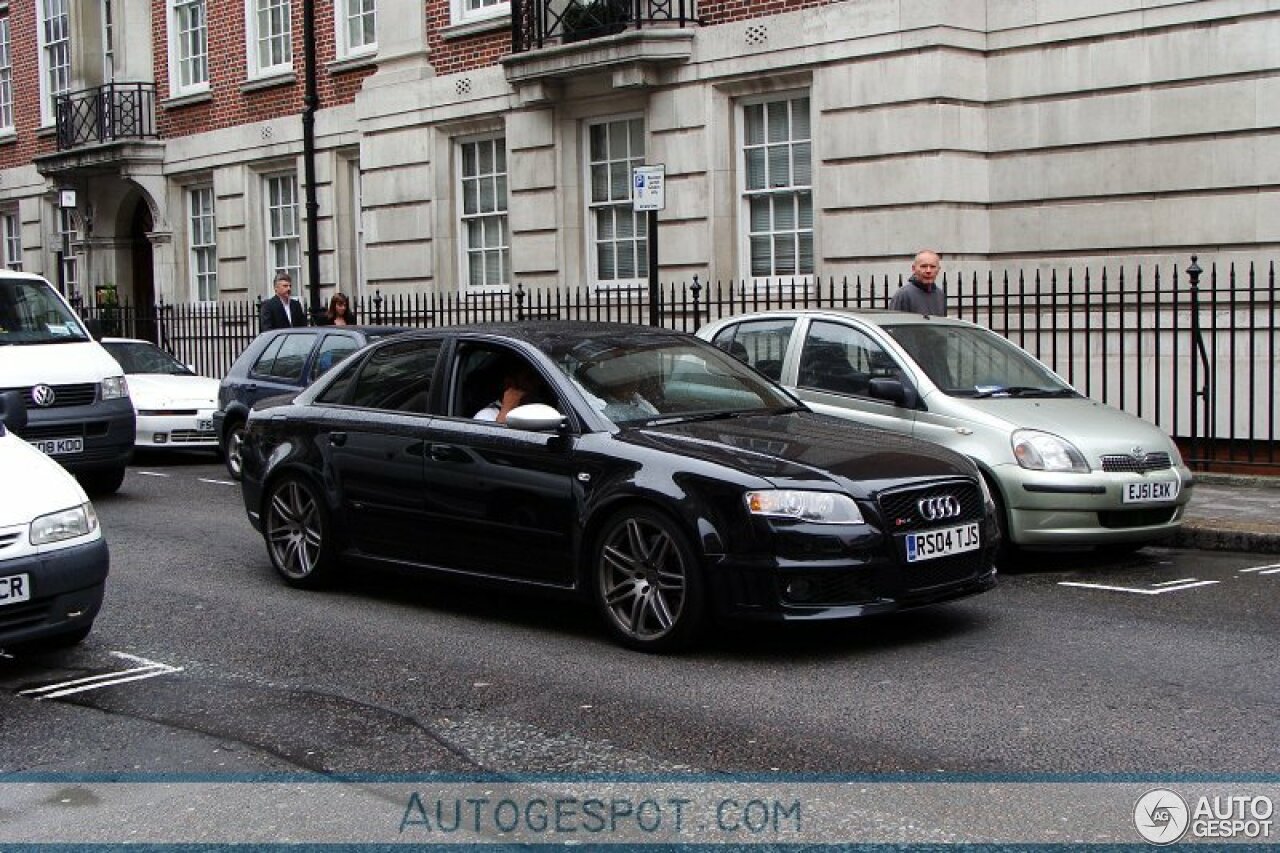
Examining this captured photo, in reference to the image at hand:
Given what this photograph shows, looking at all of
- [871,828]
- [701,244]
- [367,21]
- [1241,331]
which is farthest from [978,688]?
[367,21]

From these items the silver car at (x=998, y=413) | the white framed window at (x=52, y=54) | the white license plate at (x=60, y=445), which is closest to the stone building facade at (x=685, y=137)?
the white framed window at (x=52, y=54)

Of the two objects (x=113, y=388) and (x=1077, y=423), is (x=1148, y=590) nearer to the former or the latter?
(x=1077, y=423)

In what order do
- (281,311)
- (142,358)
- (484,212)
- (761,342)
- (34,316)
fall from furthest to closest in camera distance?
(484,212)
(281,311)
(142,358)
(34,316)
(761,342)

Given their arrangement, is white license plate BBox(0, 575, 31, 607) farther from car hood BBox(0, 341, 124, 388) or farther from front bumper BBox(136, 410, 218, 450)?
front bumper BBox(136, 410, 218, 450)

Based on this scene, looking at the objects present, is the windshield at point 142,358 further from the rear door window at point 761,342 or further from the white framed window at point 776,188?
the rear door window at point 761,342

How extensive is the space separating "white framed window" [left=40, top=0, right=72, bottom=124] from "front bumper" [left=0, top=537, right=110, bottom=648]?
81.6 ft

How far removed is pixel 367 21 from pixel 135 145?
6180 mm

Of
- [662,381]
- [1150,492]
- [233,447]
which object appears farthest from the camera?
[233,447]

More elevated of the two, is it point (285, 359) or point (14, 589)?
point (285, 359)

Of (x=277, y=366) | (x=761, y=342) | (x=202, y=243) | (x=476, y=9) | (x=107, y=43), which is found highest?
(x=107, y=43)

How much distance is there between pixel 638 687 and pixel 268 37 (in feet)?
68.2

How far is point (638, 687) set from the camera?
6.80 metres

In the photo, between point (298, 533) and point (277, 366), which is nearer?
point (298, 533)

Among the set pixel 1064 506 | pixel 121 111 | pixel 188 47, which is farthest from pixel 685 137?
pixel 121 111
